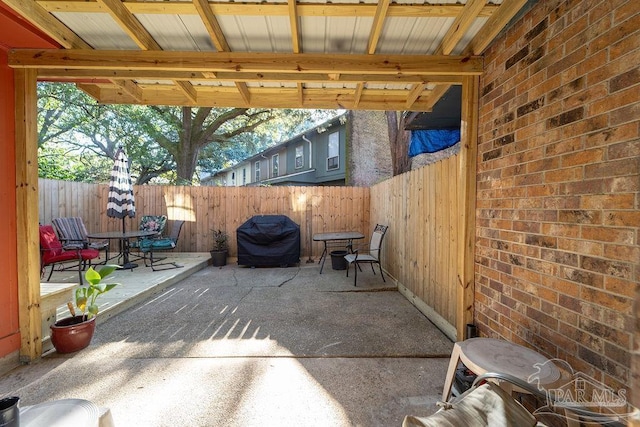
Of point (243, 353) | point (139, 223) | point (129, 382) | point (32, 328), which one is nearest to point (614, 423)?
point (243, 353)

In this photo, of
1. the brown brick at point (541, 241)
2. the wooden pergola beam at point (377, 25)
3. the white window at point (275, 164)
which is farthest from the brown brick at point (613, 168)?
the white window at point (275, 164)

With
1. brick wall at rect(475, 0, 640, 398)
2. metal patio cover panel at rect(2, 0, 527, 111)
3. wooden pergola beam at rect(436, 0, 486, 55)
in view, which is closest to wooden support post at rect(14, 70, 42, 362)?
metal patio cover panel at rect(2, 0, 527, 111)

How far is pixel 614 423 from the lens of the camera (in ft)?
3.50

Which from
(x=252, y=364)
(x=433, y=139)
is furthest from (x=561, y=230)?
(x=433, y=139)

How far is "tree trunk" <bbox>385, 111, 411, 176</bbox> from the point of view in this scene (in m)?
6.78

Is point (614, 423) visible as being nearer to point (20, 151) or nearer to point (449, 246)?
Result: point (449, 246)

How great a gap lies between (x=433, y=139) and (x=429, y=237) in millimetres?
2698

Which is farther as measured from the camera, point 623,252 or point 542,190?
point 542,190

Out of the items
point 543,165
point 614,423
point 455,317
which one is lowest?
point 455,317

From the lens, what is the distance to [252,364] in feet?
8.00

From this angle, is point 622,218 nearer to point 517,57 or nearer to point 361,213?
point 517,57

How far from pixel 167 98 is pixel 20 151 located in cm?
148

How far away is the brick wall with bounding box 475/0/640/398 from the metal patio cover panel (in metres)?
0.39

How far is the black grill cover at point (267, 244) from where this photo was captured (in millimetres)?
6211
